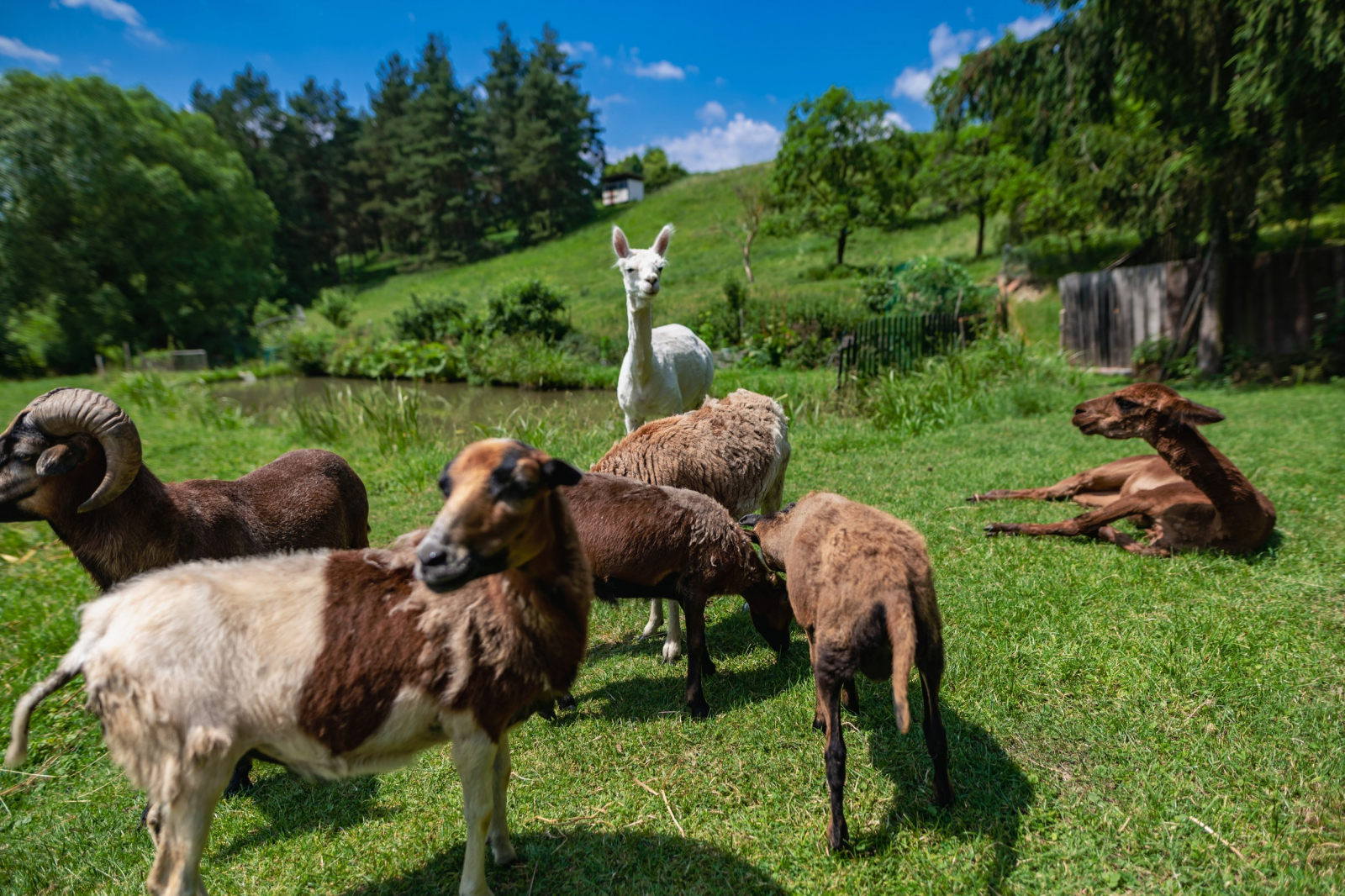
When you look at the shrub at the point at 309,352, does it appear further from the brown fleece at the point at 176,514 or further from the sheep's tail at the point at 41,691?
the sheep's tail at the point at 41,691

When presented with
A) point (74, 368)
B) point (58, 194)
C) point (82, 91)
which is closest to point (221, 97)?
point (82, 91)

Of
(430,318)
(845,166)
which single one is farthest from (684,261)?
(430,318)

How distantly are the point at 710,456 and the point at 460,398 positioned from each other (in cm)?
1352

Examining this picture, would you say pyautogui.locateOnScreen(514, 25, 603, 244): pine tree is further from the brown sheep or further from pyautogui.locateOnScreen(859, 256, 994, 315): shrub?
the brown sheep

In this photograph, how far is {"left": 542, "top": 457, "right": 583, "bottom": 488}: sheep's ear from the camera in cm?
221

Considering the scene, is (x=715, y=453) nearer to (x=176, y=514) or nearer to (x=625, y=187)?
(x=176, y=514)

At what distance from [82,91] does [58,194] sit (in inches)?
244

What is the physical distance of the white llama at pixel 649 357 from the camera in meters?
6.07

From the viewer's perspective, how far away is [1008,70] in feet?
45.5

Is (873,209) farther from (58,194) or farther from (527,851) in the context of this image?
(58,194)

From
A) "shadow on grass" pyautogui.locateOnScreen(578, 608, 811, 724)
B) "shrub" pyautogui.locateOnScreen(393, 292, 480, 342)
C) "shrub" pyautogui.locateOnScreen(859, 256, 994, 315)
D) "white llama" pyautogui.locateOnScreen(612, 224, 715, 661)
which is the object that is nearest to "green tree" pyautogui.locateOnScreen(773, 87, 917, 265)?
"shrub" pyautogui.locateOnScreen(859, 256, 994, 315)

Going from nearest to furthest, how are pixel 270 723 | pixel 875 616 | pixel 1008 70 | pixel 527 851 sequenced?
1. pixel 270 723
2. pixel 875 616
3. pixel 527 851
4. pixel 1008 70

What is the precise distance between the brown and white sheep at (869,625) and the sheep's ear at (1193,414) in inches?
130

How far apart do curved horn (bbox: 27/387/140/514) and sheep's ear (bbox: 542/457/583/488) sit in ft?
7.21
